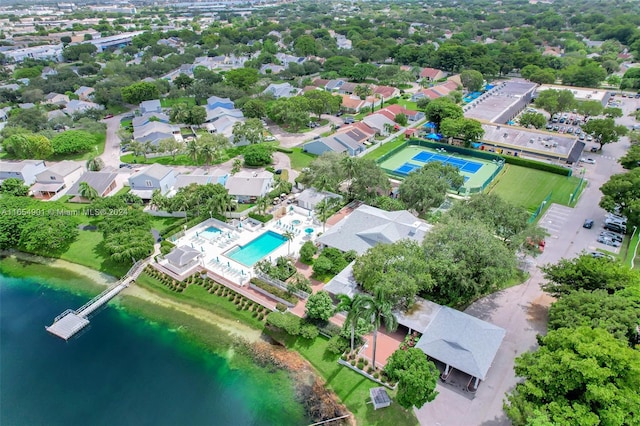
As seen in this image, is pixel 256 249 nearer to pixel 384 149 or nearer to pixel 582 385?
pixel 582 385

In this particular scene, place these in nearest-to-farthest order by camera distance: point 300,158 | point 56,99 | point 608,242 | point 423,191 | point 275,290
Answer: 1. point 275,290
2. point 608,242
3. point 423,191
4. point 300,158
5. point 56,99

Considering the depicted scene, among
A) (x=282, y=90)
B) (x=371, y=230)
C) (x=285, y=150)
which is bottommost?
(x=285, y=150)

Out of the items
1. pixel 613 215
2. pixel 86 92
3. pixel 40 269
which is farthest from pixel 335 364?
pixel 86 92

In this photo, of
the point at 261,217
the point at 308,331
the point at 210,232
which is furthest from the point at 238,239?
the point at 308,331

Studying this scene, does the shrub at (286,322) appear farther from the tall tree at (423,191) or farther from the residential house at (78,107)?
the residential house at (78,107)

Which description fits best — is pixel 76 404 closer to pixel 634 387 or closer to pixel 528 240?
pixel 634 387

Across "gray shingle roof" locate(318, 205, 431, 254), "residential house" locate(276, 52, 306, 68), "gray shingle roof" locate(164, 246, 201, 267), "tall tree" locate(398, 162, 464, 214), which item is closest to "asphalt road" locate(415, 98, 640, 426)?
"gray shingle roof" locate(318, 205, 431, 254)
